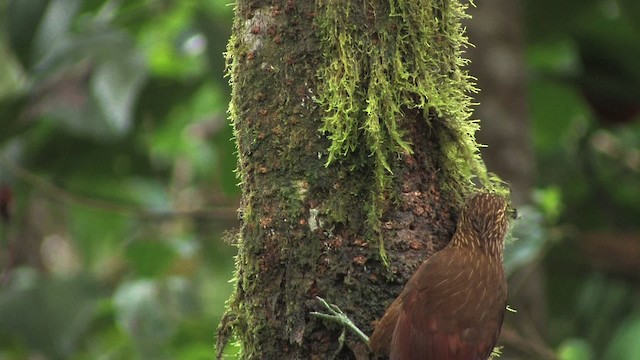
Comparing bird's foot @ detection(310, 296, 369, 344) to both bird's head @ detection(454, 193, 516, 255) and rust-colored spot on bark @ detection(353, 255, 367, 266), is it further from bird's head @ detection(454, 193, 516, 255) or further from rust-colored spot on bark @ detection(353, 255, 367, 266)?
bird's head @ detection(454, 193, 516, 255)

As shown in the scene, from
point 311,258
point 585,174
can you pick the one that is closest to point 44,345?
point 311,258

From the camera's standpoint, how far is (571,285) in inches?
211

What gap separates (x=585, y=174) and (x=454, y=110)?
3077mm

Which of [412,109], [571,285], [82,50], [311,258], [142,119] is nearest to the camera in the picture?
[311,258]

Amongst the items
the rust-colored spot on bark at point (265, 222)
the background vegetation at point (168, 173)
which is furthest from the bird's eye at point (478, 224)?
the background vegetation at point (168, 173)

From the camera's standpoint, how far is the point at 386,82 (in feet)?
6.89

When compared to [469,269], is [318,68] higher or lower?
higher

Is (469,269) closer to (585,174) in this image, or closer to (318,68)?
(318,68)

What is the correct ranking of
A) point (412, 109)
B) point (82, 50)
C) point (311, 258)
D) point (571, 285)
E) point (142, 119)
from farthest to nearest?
point (571, 285), point (142, 119), point (82, 50), point (412, 109), point (311, 258)

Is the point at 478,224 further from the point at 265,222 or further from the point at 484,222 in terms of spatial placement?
the point at 265,222

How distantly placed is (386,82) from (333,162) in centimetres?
20

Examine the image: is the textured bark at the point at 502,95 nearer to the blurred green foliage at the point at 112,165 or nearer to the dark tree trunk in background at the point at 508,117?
the dark tree trunk in background at the point at 508,117

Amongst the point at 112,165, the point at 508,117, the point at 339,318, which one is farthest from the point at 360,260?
the point at 112,165

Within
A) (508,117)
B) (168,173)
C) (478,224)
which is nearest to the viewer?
(478,224)
